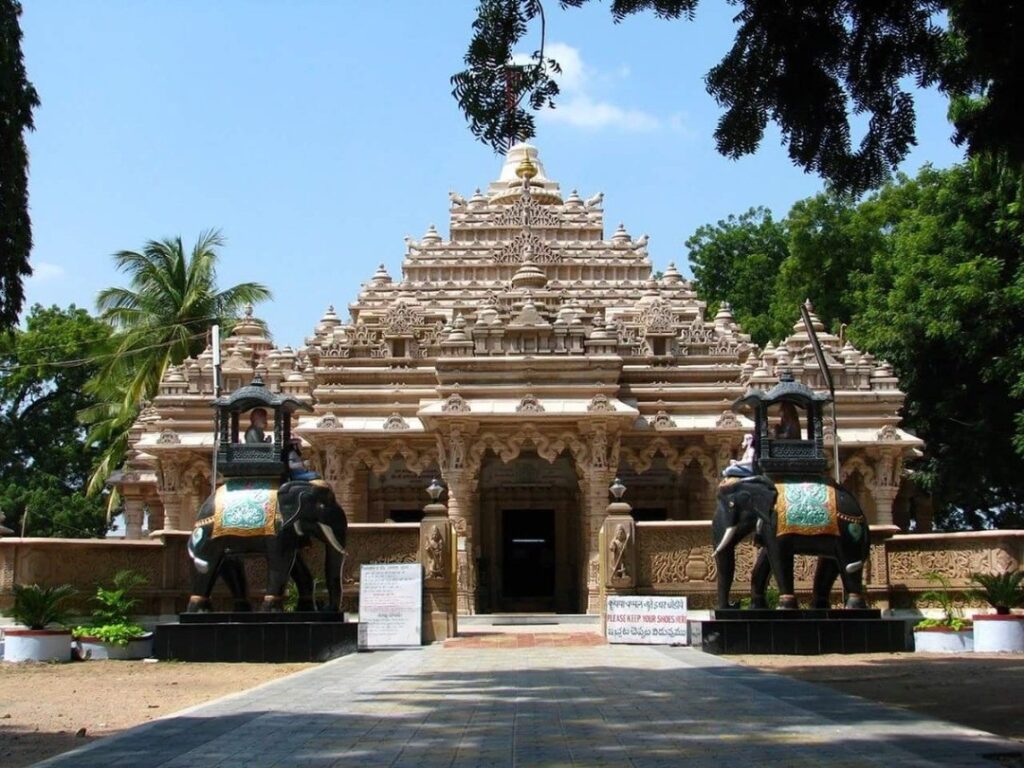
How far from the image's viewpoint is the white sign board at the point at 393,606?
770 inches

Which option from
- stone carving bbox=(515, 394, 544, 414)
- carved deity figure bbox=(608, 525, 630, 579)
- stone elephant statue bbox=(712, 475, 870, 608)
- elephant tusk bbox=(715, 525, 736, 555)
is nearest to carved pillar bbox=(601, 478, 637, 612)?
carved deity figure bbox=(608, 525, 630, 579)

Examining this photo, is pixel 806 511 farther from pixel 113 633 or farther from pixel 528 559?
pixel 528 559

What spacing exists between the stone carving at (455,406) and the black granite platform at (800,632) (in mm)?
11527

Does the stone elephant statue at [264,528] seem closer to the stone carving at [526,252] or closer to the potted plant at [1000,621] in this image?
the potted plant at [1000,621]

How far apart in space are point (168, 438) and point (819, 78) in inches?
1083

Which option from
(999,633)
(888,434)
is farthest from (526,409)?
(999,633)

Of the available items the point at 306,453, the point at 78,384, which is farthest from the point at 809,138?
the point at 78,384

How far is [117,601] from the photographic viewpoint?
19156 mm

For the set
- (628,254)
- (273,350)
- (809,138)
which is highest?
(628,254)

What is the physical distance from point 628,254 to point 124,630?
2357 centimetres

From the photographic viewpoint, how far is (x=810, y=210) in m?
47.6

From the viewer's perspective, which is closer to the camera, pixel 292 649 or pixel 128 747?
pixel 128 747

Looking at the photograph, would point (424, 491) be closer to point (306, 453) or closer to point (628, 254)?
point (306, 453)

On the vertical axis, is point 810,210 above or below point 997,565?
above
